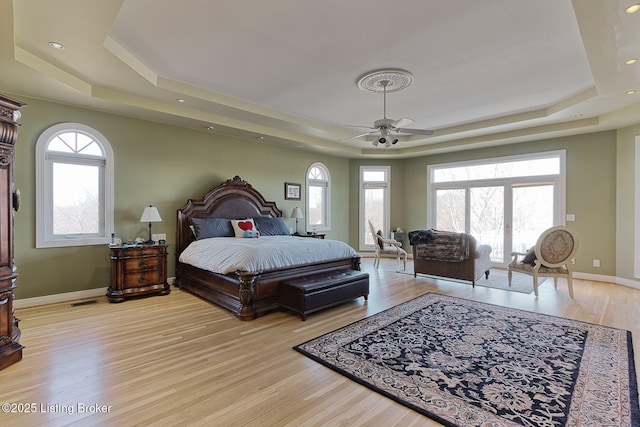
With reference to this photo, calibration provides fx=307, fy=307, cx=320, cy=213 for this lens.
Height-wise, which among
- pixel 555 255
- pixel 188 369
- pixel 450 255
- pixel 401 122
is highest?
pixel 401 122

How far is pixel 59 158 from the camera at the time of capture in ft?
14.0

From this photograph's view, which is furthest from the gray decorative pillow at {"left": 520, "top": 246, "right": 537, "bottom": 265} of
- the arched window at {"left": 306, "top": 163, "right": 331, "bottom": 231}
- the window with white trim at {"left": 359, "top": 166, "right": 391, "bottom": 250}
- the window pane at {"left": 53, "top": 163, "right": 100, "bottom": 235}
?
the window pane at {"left": 53, "top": 163, "right": 100, "bottom": 235}

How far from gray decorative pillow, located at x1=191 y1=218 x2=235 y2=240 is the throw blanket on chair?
11.3 ft

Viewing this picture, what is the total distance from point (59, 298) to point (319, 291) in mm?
3635

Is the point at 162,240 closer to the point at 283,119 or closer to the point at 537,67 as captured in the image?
the point at 283,119

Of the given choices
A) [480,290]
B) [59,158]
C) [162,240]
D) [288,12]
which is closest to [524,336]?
[480,290]

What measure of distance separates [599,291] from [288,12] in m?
6.06

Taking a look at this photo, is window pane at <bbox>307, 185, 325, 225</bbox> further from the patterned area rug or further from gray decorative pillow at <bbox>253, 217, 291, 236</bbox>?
the patterned area rug

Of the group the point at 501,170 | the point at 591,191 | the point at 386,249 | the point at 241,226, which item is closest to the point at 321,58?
the point at 241,226

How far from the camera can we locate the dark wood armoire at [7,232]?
2479 mm

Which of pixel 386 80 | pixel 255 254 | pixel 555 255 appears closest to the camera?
pixel 255 254

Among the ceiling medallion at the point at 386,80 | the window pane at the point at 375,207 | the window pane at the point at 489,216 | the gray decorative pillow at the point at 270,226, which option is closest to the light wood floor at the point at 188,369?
the gray decorative pillow at the point at 270,226

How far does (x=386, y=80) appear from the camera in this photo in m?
3.94

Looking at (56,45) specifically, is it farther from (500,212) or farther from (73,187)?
(500,212)
